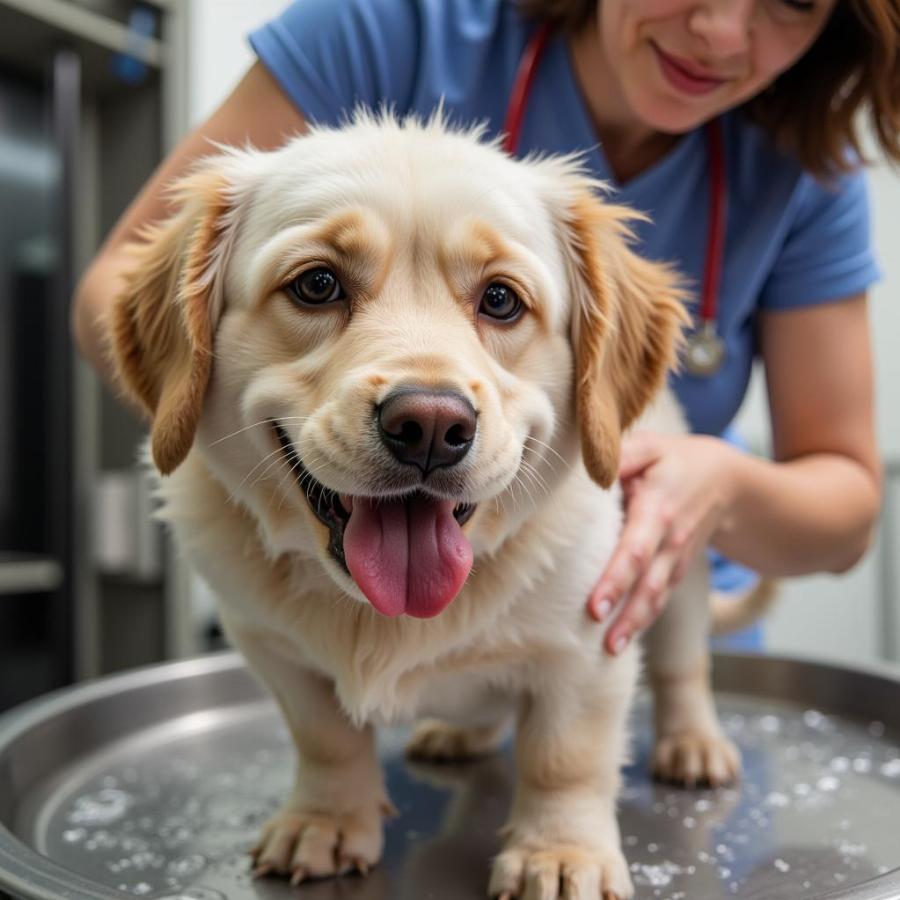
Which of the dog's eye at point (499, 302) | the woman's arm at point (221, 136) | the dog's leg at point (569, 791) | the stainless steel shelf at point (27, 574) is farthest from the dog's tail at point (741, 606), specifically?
the stainless steel shelf at point (27, 574)

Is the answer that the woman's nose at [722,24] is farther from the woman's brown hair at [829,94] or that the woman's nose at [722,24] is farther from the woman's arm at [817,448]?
the woman's arm at [817,448]

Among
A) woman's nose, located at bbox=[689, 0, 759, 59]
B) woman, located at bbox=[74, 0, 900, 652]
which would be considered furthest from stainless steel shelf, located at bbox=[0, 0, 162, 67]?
woman's nose, located at bbox=[689, 0, 759, 59]

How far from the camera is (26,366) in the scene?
2.65 m

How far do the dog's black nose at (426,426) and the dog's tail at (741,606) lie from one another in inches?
41.9

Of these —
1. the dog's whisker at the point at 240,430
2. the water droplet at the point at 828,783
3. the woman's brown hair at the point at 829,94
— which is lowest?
the water droplet at the point at 828,783

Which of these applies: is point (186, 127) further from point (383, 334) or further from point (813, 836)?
point (813, 836)

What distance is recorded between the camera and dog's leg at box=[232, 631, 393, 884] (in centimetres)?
100

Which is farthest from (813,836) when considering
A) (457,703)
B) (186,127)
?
(186,127)

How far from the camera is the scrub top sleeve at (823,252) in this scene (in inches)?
57.1

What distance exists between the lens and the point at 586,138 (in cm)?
141

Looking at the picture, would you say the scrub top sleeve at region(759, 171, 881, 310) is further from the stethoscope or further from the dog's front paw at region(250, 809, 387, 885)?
the dog's front paw at region(250, 809, 387, 885)

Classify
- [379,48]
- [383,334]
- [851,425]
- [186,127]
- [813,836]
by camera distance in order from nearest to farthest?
[383,334] → [813,836] → [379,48] → [851,425] → [186,127]

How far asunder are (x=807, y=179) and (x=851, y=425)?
14.0 inches

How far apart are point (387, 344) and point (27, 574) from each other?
6.31ft
